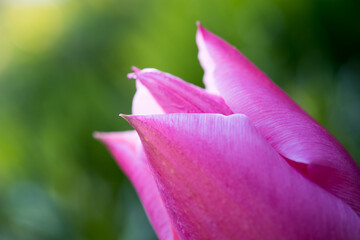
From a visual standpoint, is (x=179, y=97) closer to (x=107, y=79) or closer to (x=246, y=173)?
(x=246, y=173)

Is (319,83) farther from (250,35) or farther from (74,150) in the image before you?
(74,150)

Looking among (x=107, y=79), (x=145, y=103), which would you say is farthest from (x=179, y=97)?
(x=107, y=79)

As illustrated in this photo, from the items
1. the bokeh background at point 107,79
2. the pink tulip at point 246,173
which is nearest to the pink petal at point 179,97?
the pink tulip at point 246,173

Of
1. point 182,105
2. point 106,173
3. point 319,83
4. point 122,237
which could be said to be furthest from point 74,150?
point 182,105

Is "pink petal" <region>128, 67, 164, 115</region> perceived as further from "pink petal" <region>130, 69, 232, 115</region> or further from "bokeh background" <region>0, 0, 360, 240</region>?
"bokeh background" <region>0, 0, 360, 240</region>

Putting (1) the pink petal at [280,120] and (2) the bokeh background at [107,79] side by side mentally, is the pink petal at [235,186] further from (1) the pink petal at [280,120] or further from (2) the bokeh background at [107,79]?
(2) the bokeh background at [107,79]

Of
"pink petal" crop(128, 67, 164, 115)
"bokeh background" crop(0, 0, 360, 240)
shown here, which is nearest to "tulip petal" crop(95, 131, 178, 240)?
"pink petal" crop(128, 67, 164, 115)

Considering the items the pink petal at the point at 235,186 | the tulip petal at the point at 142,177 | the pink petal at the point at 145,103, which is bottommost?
the tulip petal at the point at 142,177
